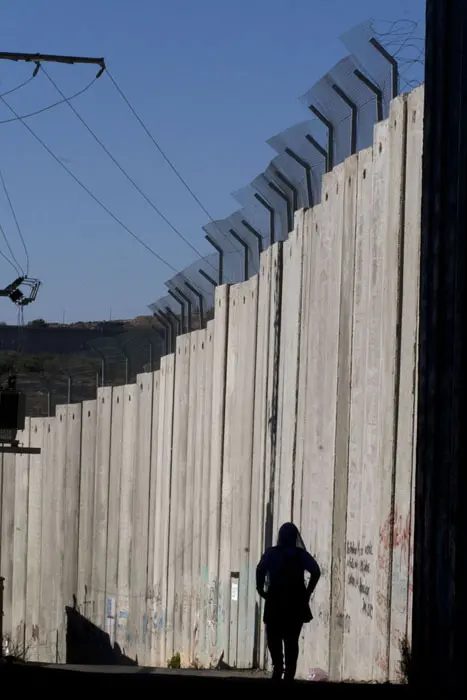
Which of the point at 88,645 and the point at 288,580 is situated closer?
the point at 288,580

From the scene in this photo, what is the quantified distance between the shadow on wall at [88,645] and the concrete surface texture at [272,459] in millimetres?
204

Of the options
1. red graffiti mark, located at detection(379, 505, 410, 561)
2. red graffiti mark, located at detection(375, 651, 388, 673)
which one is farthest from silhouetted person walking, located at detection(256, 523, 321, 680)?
red graffiti mark, located at detection(375, 651, 388, 673)

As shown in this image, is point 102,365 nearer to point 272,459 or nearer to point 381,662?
point 272,459

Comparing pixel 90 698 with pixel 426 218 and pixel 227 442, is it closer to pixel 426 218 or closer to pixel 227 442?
pixel 426 218

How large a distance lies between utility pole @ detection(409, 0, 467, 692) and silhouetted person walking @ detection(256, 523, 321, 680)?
51.0 inches

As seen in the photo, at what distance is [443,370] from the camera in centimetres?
816

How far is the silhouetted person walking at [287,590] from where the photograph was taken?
9.90 m

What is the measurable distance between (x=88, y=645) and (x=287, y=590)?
15056 millimetres

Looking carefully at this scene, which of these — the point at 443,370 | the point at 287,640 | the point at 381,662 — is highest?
the point at 443,370

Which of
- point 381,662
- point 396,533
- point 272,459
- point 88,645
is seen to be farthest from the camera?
point 88,645

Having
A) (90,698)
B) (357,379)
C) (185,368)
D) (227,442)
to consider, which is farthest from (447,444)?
(185,368)

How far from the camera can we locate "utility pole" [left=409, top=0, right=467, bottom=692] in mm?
7711

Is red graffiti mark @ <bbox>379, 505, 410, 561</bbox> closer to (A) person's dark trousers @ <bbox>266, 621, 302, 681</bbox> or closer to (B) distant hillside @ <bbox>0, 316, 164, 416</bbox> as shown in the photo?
(A) person's dark trousers @ <bbox>266, 621, 302, 681</bbox>

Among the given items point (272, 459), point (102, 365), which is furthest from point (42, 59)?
point (272, 459)
